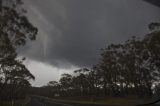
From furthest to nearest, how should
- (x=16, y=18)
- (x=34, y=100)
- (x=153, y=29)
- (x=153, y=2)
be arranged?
(x=153, y=29) → (x=16, y=18) → (x=34, y=100) → (x=153, y=2)

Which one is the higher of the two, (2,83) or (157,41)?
(157,41)

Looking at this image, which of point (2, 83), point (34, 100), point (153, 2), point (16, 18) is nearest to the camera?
point (153, 2)

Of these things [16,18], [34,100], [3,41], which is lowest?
[34,100]

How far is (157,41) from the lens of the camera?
955 inches

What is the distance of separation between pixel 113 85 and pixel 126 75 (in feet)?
6.04

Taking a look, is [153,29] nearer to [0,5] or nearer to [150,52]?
[150,52]

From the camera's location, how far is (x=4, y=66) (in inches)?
957

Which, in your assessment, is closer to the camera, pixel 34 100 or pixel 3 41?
pixel 34 100

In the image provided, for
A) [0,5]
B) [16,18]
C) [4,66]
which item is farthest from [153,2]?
[4,66]

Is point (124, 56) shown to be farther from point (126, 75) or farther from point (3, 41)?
point (3, 41)

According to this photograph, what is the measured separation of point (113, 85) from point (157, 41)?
23.7ft

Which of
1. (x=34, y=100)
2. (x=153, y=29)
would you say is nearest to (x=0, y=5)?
(x=34, y=100)

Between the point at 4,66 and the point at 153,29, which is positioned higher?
the point at 153,29

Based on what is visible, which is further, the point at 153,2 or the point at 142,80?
the point at 142,80
